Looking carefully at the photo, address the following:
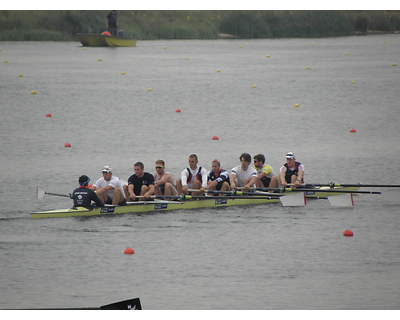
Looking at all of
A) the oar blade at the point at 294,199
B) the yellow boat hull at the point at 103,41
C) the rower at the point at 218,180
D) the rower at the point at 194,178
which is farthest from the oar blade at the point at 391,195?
the yellow boat hull at the point at 103,41

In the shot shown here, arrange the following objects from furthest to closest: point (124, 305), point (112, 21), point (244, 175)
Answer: point (112, 21) → point (244, 175) → point (124, 305)

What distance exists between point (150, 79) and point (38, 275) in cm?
2088

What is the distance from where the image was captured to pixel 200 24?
22234 mm

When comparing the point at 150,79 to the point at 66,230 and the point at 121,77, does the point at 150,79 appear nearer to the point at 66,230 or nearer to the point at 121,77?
the point at 121,77

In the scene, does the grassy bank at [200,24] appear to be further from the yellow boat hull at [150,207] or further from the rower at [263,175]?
the yellow boat hull at [150,207]

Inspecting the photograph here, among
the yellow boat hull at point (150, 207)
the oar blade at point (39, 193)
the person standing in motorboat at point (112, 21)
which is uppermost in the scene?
the person standing in motorboat at point (112, 21)

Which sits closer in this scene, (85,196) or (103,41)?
(85,196)

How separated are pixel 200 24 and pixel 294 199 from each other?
34.6 ft

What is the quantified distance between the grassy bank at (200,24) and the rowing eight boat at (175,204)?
808 centimetres

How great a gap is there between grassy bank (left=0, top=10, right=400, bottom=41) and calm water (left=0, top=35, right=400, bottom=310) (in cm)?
215

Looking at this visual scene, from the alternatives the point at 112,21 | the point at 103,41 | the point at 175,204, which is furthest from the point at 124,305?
the point at 103,41

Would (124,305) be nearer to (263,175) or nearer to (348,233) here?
(348,233)

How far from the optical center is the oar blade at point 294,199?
12625 mm

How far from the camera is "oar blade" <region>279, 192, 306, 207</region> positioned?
1262 centimetres
